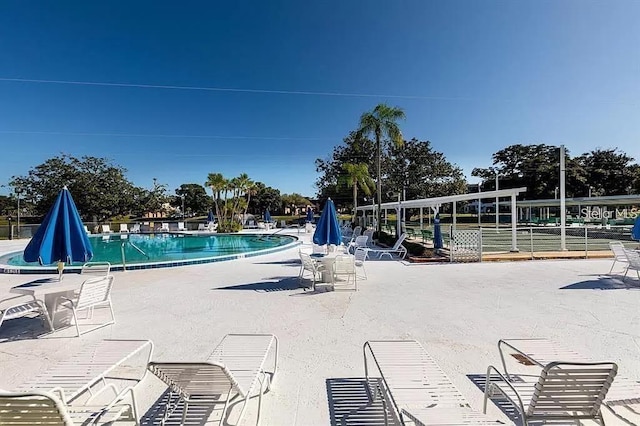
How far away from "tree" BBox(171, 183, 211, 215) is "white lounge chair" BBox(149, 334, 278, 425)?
2625 inches

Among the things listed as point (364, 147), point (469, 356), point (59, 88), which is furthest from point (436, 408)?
point (364, 147)

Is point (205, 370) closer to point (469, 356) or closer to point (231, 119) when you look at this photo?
point (469, 356)

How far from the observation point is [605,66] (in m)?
14.7

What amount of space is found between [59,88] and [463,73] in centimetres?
2364

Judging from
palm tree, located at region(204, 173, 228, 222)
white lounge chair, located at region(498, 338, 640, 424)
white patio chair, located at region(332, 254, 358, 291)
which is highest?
palm tree, located at region(204, 173, 228, 222)

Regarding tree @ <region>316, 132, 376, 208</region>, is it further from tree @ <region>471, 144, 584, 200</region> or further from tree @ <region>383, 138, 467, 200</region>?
tree @ <region>471, 144, 584, 200</region>

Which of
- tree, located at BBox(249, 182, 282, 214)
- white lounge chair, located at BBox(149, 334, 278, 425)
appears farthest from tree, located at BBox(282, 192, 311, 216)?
white lounge chair, located at BBox(149, 334, 278, 425)

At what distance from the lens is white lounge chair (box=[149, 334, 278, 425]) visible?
2275 mm

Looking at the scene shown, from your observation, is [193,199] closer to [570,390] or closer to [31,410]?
[31,410]

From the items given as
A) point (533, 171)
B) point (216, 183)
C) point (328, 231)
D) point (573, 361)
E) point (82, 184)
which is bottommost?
point (573, 361)

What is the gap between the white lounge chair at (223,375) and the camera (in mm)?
2275

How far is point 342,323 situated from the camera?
518 centimetres

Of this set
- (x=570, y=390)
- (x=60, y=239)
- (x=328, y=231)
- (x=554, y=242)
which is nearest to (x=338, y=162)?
(x=554, y=242)

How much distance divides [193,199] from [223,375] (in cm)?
6953
